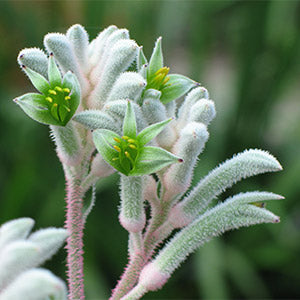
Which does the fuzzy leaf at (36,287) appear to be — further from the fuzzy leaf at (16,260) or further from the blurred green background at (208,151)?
the blurred green background at (208,151)

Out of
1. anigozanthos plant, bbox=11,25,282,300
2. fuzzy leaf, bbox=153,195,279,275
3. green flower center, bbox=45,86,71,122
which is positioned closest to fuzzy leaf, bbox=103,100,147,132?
anigozanthos plant, bbox=11,25,282,300

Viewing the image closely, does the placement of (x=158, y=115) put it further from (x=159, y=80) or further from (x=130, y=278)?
(x=130, y=278)

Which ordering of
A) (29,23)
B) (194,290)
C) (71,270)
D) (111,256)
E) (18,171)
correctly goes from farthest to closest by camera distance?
1. (29,23)
2. (194,290)
3. (111,256)
4. (18,171)
5. (71,270)

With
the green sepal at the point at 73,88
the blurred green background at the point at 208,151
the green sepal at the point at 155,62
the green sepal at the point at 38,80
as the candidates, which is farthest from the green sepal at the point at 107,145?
the blurred green background at the point at 208,151

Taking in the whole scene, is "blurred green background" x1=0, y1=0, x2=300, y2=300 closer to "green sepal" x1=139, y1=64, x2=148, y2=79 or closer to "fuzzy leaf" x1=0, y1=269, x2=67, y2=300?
"green sepal" x1=139, y1=64, x2=148, y2=79

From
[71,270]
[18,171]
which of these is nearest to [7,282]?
[71,270]

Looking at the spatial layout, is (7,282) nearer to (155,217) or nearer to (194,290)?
(155,217)

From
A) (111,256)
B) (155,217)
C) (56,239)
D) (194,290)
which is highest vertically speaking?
(56,239)

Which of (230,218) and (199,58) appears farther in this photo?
(199,58)
